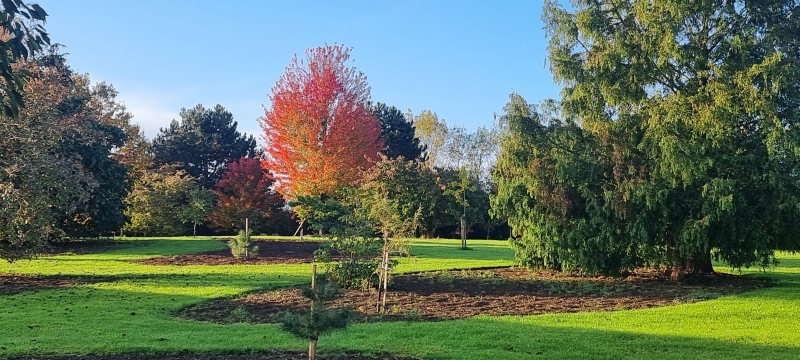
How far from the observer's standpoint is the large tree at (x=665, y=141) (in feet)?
41.7

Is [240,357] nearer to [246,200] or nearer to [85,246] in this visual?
[85,246]

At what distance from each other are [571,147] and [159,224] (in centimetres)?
Result: 2482

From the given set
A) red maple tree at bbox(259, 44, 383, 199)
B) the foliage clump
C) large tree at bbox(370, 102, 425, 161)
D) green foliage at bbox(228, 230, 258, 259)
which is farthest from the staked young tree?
the foliage clump

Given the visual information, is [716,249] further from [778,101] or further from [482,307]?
[482,307]

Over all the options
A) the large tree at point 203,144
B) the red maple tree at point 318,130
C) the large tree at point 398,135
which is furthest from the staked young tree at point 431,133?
the red maple tree at point 318,130

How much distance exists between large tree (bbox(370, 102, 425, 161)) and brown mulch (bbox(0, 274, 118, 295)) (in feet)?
108

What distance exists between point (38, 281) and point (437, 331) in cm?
1063

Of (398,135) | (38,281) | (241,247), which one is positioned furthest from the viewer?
(398,135)

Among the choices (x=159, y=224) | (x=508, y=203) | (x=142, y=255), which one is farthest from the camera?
(x=159, y=224)

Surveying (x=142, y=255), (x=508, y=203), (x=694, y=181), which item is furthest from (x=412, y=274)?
(x=142, y=255)

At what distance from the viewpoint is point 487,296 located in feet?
38.0

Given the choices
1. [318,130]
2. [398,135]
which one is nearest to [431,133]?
[398,135]

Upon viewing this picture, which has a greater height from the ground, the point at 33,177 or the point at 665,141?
the point at 665,141

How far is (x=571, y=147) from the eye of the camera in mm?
14789
